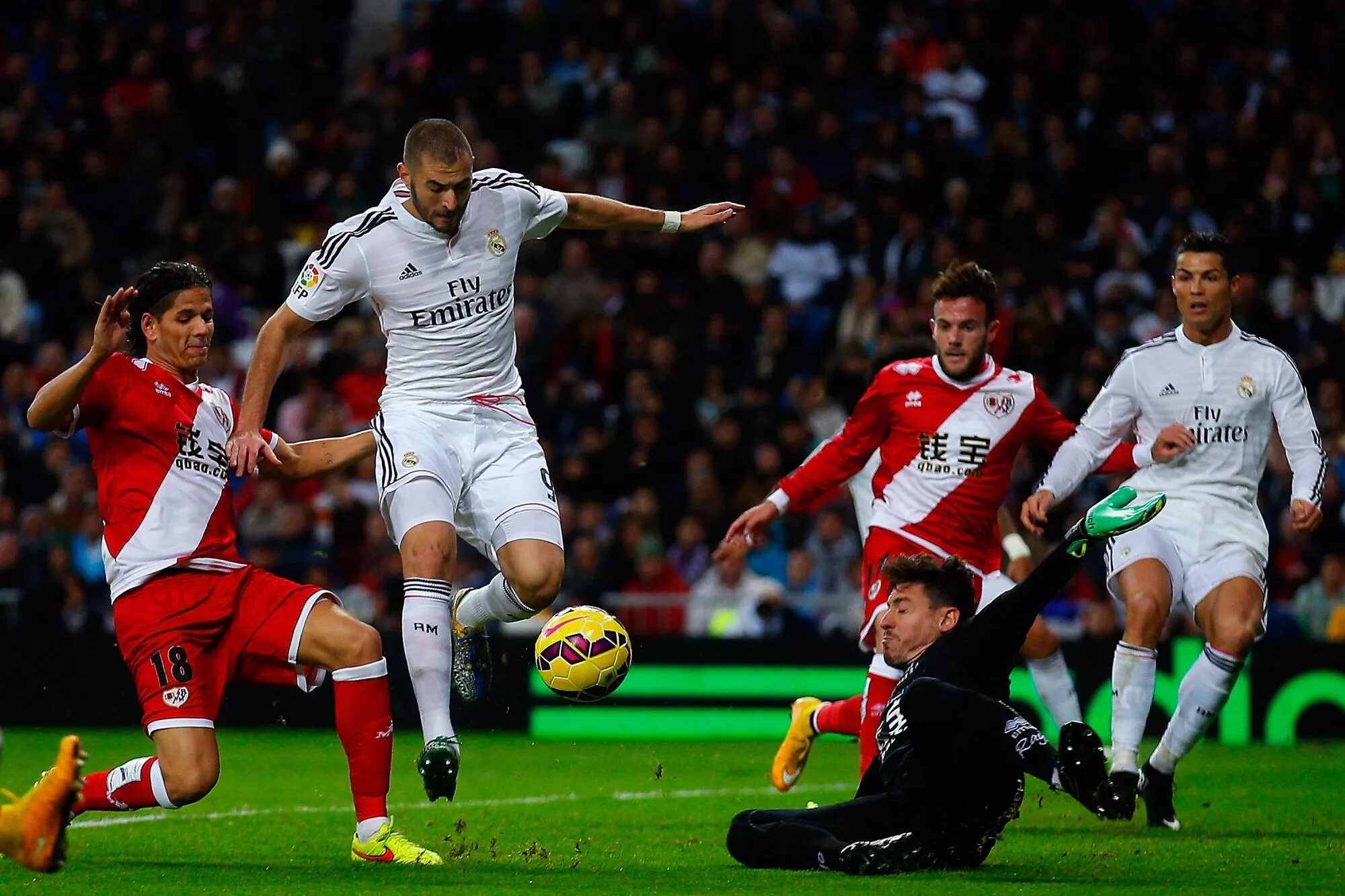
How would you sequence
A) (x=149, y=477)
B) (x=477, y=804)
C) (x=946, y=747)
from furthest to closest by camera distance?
(x=477, y=804) → (x=149, y=477) → (x=946, y=747)

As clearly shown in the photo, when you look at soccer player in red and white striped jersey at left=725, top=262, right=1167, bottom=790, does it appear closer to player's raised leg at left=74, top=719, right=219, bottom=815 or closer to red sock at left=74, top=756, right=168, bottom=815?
player's raised leg at left=74, top=719, right=219, bottom=815

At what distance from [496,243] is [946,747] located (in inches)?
123

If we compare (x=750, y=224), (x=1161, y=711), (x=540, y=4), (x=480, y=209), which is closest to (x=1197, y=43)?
(x=750, y=224)

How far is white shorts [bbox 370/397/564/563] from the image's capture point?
775cm

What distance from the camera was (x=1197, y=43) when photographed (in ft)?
61.9

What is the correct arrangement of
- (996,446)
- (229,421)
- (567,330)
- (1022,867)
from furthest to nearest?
(567,330) → (996,446) → (229,421) → (1022,867)

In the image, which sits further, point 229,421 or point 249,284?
point 249,284

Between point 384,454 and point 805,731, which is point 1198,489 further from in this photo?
point 384,454

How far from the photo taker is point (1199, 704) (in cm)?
855

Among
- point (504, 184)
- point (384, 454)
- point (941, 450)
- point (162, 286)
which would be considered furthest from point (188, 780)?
point (941, 450)

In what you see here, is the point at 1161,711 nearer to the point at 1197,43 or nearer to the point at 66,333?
the point at 1197,43

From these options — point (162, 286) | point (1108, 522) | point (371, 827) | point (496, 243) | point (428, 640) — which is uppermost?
point (496, 243)

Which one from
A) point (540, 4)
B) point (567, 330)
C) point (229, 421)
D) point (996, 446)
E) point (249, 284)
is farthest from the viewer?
point (540, 4)

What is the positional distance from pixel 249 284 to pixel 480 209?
10.6 meters
